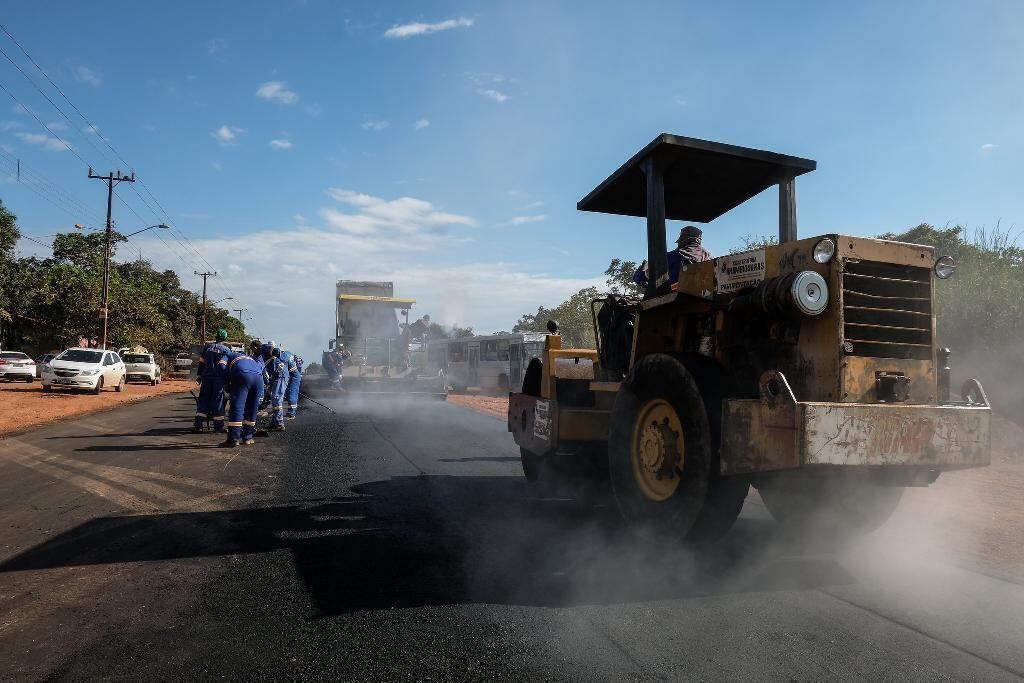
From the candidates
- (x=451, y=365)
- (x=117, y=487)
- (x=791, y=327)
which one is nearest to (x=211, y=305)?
(x=451, y=365)

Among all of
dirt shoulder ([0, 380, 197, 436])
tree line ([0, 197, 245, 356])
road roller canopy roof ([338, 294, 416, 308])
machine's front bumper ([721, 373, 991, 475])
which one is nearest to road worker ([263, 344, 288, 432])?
dirt shoulder ([0, 380, 197, 436])

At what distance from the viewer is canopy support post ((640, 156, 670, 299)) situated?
5.09m

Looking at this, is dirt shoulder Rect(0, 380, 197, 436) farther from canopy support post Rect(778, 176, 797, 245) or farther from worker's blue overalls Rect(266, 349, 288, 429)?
canopy support post Rect(778, 176, 797, 245)

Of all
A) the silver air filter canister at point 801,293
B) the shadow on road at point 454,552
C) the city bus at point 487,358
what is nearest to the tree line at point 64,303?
the city bus at point 487,358

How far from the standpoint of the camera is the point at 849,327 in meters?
3.88

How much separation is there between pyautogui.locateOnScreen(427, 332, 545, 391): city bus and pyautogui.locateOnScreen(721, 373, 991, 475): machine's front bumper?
953 inches

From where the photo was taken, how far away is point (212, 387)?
12180mm

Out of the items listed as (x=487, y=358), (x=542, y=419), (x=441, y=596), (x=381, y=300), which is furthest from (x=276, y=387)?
(x=487, y=358)

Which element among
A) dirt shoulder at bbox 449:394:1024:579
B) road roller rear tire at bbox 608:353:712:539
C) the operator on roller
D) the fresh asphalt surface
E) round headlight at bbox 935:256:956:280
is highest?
the operator on roller

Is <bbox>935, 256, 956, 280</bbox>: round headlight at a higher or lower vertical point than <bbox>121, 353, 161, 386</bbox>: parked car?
higher

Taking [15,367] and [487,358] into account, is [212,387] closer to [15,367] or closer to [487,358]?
[487,358]

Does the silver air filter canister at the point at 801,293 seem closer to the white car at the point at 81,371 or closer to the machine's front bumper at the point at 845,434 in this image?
the machine's front bumper at the point at 845,434

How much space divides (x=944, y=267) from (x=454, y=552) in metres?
3.45

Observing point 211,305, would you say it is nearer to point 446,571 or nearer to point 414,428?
point 414,428
